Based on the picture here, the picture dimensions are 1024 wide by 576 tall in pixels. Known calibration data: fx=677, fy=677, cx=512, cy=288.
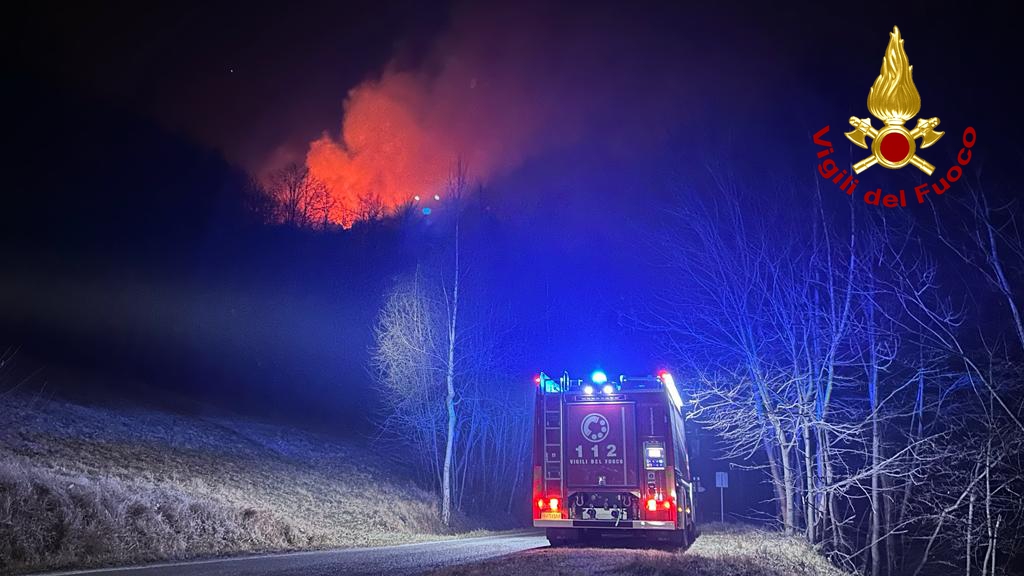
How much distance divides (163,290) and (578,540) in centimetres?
4122

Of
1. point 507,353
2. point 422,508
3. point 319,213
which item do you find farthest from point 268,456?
point 319,213

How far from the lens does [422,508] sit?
82.0ft

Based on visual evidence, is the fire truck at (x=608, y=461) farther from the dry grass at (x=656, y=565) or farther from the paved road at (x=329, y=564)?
the paved road at (x=329, y=564)

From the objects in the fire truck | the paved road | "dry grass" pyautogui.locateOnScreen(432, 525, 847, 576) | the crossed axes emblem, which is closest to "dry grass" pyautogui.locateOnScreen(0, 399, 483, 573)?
the paved road

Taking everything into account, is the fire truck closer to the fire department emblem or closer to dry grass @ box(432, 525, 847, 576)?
the fire department emblem

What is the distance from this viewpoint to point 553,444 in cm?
1458

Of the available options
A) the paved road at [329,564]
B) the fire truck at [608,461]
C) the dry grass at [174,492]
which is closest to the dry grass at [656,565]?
the paved road at [329,564]

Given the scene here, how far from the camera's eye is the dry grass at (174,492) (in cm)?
1181

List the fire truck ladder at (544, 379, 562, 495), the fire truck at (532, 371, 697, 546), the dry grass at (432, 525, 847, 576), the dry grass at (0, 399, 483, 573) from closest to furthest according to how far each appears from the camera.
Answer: the dry grass at (432, 525, 847, 576) → the dry grass at (0, 399, 483, 573) → the fire truck at (532, 371, 697, 546) → the fire truck ladder at (544, 379, 562, 495)

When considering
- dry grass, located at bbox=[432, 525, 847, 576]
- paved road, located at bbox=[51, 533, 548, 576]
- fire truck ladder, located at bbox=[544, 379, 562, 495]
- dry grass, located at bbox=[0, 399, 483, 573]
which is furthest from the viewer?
fire truck ladder, located at bbox=[544, 379, 562, 495]

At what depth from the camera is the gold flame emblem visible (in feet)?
41.2

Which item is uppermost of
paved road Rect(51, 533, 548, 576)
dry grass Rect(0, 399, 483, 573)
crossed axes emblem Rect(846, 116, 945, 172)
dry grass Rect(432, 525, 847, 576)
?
crossed axes emblem Rect(846, 116, 945, 172)

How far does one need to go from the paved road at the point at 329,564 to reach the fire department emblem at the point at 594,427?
328cm

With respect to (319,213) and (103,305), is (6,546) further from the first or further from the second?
(319,213)
